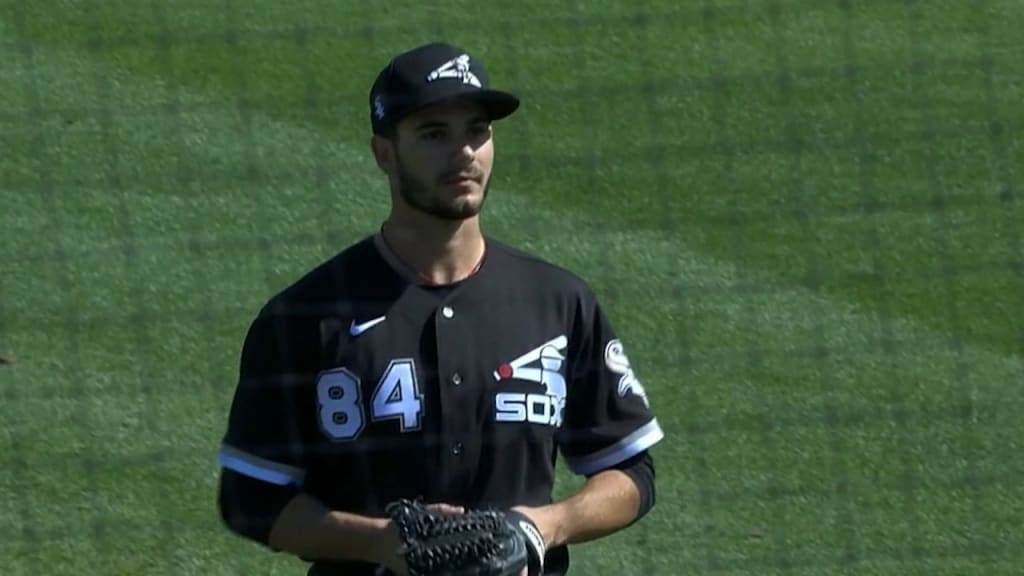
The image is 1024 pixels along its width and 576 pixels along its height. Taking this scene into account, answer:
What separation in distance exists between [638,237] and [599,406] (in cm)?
356

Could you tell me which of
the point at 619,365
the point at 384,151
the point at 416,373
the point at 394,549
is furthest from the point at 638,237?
the point at 394,549

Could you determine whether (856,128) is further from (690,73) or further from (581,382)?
(581,382)

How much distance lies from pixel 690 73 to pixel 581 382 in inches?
187

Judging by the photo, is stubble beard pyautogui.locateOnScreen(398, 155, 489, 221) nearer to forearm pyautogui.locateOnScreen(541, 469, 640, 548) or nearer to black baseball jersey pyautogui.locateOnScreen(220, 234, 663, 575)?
black baseball jersey pyautogui.locateOnScreen(220, 234, 663, 575)

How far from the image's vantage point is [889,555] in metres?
6.37

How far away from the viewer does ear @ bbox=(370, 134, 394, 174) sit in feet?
13.9

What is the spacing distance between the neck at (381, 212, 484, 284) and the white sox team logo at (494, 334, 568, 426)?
21cm

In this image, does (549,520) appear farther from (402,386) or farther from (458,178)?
(458,178)

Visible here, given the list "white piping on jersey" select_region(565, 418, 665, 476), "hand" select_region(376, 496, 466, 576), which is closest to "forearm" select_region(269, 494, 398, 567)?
"hand" select_region(376, 496, 466, 576)

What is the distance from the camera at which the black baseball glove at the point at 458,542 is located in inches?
154

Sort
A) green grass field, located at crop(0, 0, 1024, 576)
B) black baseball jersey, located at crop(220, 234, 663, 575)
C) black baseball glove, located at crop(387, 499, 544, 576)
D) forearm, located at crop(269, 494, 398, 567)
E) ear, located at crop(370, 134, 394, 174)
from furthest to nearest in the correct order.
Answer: green grass field, located at crop(0, 0, 1024, 576) → ear, located at crop(370, 134, 394, 174) → black baseball jersey, located at crop(220, 234, 663, 575) → forearm, located at crop(269, 494, 398, 567) → black baseball glove, located at crop(387, 499, 544, 576)

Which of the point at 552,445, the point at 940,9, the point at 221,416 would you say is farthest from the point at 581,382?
the point at 940,9

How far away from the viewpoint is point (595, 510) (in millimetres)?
4238

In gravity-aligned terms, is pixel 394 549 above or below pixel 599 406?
below
